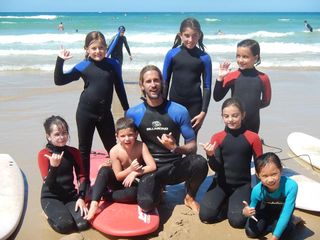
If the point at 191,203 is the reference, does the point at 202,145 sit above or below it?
above

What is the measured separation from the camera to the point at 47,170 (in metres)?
3.86

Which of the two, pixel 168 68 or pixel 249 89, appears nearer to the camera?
pixel 249 89

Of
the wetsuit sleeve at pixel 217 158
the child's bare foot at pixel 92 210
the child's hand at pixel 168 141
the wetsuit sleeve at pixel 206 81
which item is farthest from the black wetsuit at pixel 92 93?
the wetsuit sleeve at pixel 217 158

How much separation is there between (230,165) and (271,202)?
0.59 metres

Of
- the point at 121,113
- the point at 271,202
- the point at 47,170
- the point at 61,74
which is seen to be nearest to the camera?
the point at 271,202

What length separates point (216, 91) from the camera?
4500 millimetres

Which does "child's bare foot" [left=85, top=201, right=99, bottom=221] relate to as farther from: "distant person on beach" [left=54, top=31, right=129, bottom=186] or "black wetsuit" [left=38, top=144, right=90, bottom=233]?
"distant person on beach" [left=54, top=31, right=129, bottom=186]

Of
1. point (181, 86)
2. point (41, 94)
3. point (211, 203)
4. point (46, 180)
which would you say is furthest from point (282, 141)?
point (41, 94)

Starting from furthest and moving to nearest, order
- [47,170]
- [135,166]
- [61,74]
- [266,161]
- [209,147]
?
[61,74] < [47,170] < [135,166] < [209,147] < [266,161]

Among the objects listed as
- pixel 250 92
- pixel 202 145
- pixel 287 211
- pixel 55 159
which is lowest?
pixel 287 211

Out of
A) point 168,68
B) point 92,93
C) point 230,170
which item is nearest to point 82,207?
point 92,93

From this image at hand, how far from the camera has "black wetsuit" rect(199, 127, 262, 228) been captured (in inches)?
149

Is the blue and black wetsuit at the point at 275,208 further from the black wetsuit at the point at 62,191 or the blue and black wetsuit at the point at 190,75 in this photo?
the black wetsuit at the point at 62,191

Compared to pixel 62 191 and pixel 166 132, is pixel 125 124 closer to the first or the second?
pixel 166 132
